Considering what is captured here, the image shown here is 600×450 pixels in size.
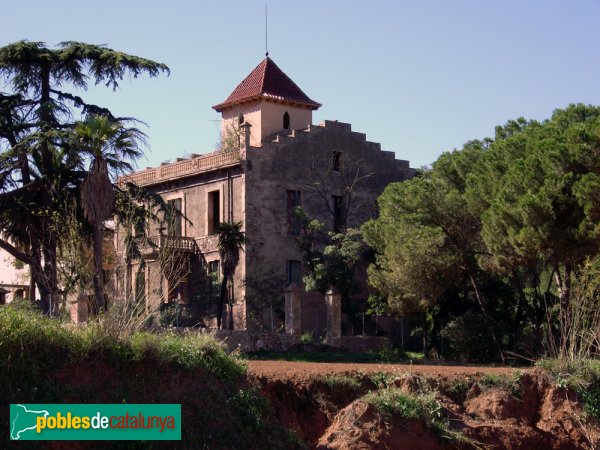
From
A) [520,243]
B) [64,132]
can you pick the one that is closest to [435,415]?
[520,243]

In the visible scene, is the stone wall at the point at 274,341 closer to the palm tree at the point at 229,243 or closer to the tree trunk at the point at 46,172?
the palm tree at the point at 229,243

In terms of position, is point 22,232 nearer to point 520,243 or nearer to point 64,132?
point 64,132

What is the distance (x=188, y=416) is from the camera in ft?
55.0

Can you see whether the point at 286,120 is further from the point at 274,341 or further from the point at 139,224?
the point at 274,341

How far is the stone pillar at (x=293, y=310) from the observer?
121ft

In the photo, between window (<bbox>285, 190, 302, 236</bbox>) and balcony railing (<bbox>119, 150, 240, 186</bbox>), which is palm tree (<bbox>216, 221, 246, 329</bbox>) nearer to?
balcony railing (<bbox>119, 150, 240, 186</bbox>)

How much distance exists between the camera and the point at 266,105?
47281mm

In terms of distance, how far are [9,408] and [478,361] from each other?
23759 millimetres

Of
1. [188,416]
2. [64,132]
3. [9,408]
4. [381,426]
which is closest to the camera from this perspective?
[9,408]

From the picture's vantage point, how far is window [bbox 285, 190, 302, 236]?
143 ft

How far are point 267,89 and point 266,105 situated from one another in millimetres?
889

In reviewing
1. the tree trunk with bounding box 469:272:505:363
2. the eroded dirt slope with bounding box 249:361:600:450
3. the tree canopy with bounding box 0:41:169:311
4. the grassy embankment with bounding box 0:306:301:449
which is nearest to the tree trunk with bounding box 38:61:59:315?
the tree canopy with bounding box 0:41:169:311

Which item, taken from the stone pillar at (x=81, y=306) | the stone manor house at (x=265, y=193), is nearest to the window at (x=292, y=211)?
the stone manor house at (x=265, y=193)

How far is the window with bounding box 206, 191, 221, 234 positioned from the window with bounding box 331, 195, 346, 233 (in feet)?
15.7
